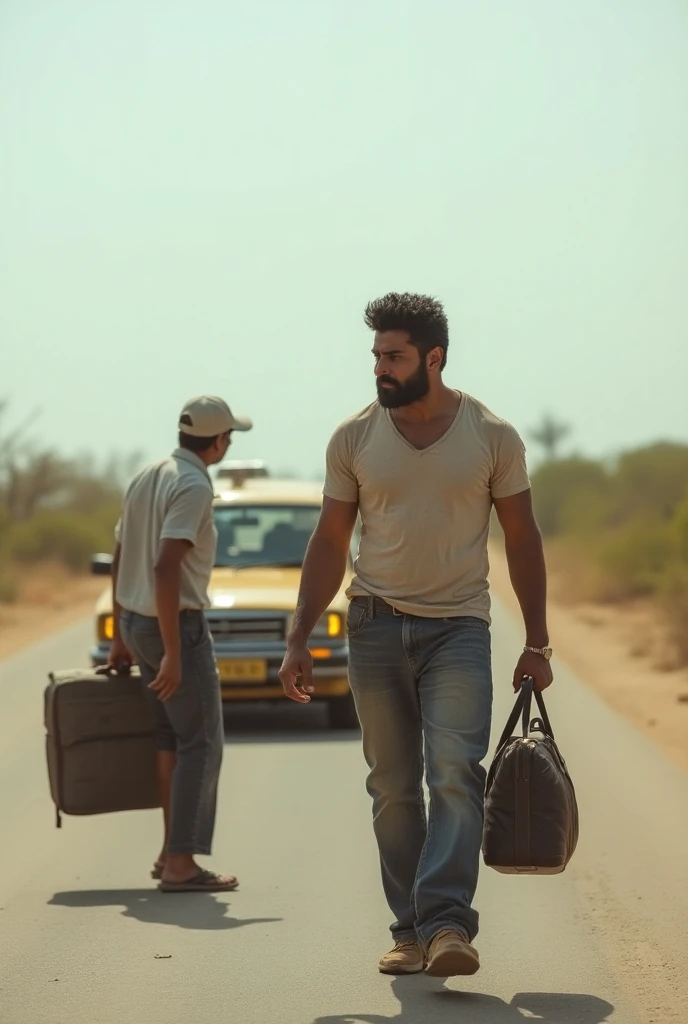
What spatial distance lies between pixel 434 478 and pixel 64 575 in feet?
150

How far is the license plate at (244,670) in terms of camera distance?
13.2 m

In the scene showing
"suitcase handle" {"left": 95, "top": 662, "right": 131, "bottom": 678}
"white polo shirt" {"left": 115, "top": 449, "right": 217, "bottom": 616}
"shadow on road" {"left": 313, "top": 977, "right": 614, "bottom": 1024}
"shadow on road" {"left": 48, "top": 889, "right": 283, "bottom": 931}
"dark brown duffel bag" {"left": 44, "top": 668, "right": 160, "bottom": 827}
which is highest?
"white polo shirt" {"left": 115, "top": 449, "right": 217, "bottom": 616}

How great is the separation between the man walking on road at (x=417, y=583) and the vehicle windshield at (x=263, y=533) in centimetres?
797

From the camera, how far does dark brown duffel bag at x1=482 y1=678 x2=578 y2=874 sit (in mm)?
5879

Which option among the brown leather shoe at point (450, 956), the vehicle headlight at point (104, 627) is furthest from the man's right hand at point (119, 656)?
the vehicle headlight at point (104, 627)

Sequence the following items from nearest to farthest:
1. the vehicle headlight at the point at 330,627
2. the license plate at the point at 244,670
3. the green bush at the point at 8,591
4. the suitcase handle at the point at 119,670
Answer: the suitcase handle at the point at 119,670 → the license plate at the point at 244,670 → the vehicle headlight at the point at 330,627 → the green bush at the point at 8,591

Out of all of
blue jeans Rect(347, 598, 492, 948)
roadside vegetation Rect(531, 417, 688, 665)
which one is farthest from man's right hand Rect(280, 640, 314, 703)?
roadside vegetation Rect(531, 417, 688, 665)

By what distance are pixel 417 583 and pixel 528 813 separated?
31.6 inches

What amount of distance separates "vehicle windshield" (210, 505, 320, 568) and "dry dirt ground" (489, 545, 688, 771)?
2.93 metres

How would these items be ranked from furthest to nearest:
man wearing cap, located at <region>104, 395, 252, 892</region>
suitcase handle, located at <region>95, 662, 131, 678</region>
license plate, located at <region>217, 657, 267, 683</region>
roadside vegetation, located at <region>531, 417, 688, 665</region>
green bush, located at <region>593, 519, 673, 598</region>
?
green bush, located at <region>593, 519, 673, 598</region> → roadside vegetation, located at <region>531, 417, 688, 665</region> → license plate, located at <region>217, 657, 267, 683</region> → suitcase handle, located at <region>95, 662, 131, 678</region> → man wearing cap, located at <region>104, 395, 252, 892</region>

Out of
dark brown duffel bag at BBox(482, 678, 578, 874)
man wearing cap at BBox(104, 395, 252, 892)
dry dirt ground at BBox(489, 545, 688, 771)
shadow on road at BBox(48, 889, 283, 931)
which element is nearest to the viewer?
dark brown duffel bag at BBox(482, 678, 578, 874)

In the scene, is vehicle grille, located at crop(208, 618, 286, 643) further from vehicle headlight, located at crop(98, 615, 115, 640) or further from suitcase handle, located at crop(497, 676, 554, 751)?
suitcase handle, located at crop(497, 676, 554, 751)

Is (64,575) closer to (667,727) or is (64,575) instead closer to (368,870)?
(667,727)

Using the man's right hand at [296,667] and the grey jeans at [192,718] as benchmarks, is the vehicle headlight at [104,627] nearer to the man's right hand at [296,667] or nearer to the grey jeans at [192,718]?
the grey jeans at [192,718]
